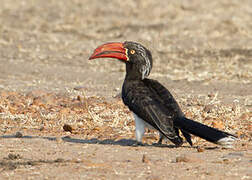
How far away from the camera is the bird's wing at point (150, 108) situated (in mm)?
6996

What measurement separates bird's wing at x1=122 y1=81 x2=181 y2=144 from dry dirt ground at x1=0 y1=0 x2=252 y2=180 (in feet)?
0.84

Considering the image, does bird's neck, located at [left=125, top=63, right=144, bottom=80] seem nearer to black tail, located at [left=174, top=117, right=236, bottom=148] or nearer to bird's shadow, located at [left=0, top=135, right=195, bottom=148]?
bird's shadow, located at [left=0, top=135, right=195, bottom=148]

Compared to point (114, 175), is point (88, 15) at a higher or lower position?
higher

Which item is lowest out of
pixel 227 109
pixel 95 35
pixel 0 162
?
pixel 0 162

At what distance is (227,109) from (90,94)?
3.03m

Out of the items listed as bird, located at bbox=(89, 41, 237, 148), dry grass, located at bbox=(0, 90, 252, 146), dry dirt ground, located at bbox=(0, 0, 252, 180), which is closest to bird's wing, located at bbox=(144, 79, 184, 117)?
bird, located at bbox=(89, 41, 237, 148)

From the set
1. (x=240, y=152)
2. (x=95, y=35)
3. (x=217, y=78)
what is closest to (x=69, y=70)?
(x=217, y=78)

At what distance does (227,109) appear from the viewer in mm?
9852

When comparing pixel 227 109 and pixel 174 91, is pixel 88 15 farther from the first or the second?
pixel 227 109

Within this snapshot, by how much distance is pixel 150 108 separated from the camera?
7117 millimetres

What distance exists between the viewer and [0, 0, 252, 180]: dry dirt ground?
6180 mm

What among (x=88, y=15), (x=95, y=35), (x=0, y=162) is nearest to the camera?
(x=0, y=162)

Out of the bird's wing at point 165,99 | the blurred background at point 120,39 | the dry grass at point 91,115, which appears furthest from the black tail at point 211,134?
the blurred background at point 120,39

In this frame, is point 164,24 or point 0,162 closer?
point 0,162
